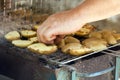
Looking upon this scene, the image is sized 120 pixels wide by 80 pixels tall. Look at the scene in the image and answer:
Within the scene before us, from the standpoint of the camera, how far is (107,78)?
1332mm

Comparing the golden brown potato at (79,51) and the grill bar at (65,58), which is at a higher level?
the golden brown potato at (79,51)

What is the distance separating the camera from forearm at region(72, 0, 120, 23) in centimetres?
104

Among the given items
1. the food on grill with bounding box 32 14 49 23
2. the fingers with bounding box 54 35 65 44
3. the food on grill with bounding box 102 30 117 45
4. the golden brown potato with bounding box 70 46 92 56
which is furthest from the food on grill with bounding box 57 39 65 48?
the food on grill with bounding box 32 14 49 23

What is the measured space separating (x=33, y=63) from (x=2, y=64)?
225 mm

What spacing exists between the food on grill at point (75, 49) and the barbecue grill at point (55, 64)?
2 centimetres

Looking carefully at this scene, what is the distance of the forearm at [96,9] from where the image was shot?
1.04 m

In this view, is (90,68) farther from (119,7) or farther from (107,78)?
(119,7)

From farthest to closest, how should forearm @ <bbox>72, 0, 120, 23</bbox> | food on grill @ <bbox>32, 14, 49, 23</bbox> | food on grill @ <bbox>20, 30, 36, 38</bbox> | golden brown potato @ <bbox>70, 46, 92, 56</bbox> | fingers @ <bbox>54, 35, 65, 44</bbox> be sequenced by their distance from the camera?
food on grill @ <bbox>32, 14, 49, 23</bbox>
food on grill @ <bbox>20, 30, 36, 38</bbox>
fingers @ <bbox>54, 35, 65, 44</bbox>
golden brown potato @ <bbox>70, 46, 92, 56</bbox>
forearm @ <bbox>72, 0, 120, 23</bbox>

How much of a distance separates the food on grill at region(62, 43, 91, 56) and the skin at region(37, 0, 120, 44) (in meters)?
0.09

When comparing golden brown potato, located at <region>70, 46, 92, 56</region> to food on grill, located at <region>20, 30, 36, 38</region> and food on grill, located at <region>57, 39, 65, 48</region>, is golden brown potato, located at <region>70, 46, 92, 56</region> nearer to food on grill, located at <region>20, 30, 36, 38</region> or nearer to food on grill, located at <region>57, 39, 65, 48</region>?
food on grill, located at <region>57, 39, 65, 48</region>

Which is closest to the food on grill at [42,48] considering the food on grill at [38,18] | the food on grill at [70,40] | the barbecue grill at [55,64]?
the barbecue grill at [55,64]

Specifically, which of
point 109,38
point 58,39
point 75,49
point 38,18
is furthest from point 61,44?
point 38,18

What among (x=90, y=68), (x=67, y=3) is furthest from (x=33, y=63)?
(x=67, y=3)

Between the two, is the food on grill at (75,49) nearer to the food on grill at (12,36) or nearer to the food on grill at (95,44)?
the food on grill at (95,44)
